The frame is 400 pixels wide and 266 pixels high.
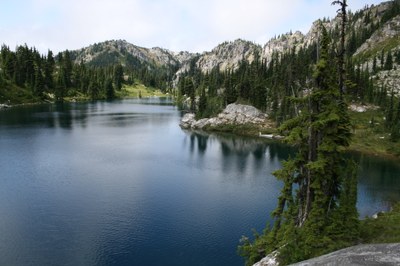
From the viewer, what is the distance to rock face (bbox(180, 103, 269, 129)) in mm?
151250

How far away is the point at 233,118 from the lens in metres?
152

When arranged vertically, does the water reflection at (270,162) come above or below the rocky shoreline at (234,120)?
below

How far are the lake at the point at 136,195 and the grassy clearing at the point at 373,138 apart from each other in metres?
8.14

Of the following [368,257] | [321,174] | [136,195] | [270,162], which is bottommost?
[136,195]

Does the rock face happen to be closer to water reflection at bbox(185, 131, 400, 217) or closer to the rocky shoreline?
the rocky shoreline

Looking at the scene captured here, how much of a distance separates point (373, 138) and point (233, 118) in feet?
182

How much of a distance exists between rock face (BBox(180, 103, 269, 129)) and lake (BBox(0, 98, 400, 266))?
82.2ft

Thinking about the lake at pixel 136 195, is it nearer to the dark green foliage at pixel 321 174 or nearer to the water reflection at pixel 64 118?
the dark green foliage at pixel 321 174

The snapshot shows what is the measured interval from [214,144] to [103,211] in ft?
228

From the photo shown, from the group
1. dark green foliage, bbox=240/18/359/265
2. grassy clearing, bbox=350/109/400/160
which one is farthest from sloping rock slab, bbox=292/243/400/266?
grassy clearing, bbox=350/109/400/160

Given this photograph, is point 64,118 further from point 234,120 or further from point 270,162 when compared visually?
point 270,162

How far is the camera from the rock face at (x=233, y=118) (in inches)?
5955

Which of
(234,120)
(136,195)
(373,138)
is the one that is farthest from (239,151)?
(136,195)

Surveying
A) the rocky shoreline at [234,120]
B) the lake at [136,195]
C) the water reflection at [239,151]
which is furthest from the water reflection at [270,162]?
the rocky shoreline at [234,120]
